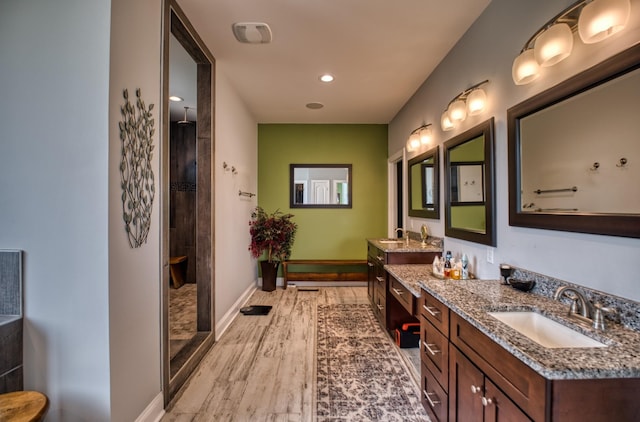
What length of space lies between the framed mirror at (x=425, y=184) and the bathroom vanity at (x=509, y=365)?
1.44 meters

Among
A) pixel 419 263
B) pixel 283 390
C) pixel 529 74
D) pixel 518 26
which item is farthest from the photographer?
pixel 419 263

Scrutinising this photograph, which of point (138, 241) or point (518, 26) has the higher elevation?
point (518, 26)

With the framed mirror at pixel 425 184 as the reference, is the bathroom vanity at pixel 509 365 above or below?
below

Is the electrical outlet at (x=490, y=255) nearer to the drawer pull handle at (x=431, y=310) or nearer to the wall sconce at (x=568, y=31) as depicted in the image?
the drawer pull handle at (x=431, y=310)

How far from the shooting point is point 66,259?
1433 millimetres

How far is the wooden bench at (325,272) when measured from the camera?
5.06 meters

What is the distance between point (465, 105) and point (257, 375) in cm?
271

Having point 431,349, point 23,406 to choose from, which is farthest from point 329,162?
point 23,406

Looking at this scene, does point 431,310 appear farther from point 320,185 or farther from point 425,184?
point 320,185

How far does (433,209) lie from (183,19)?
9.22 feet

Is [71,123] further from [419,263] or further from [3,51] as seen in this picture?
[419,263]

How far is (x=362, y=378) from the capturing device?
234 centimetres

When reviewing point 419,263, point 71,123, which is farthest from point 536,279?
point 71,123

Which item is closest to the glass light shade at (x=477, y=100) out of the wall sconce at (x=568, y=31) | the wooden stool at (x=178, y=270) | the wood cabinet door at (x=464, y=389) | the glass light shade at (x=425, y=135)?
the wall sconce at (x=568, y=31)
